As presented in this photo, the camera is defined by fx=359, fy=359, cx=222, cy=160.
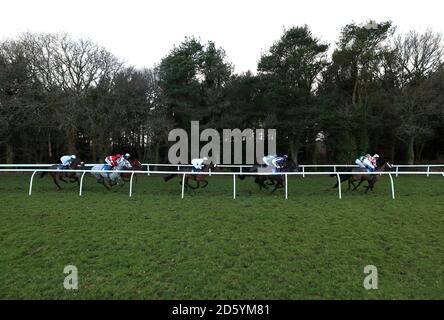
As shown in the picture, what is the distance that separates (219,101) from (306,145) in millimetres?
7477

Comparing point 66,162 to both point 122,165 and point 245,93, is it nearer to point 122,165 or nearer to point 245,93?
point 122,165

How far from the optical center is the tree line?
2075cm

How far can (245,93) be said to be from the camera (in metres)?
24.8

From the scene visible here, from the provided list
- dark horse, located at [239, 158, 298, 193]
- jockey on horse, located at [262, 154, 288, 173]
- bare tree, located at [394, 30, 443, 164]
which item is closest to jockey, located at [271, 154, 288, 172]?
jockey on horse, located at [262, 154, 288, 173]

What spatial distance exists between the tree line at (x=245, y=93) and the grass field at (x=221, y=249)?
14.0 metres

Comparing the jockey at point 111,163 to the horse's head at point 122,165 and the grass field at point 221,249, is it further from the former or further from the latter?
the grass field at point 221,249

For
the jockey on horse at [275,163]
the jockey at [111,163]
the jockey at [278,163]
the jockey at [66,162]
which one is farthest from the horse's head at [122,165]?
the jockey at [278,163]

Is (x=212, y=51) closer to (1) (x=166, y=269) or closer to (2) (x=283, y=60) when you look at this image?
(2) (x=283, y=60)

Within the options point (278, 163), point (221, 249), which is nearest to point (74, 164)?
point (278, 163)

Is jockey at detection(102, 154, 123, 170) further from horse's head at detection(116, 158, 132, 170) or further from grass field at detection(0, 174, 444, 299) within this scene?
grass field at detection(0, 174, 444, 299)

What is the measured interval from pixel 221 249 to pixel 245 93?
811 inches

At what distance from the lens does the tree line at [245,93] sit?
68.1ft

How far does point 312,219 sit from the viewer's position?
6.92m
